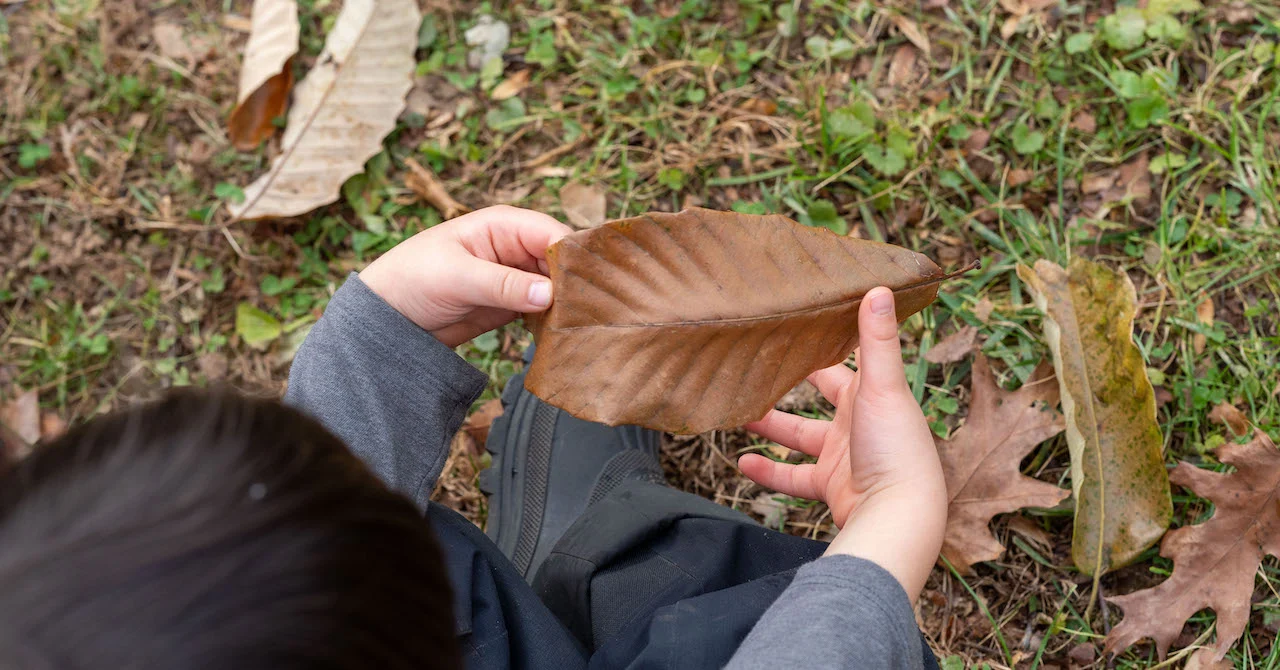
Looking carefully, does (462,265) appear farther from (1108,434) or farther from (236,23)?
(236,23)

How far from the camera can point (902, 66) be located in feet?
7.18

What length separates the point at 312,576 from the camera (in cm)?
93

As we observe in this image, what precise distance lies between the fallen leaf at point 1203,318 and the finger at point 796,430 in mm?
866

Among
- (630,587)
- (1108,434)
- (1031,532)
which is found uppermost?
(1108,434)

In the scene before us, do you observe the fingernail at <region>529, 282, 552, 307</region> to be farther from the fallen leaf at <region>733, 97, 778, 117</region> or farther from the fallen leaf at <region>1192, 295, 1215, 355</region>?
the fallen leaf at <region>1192, 295, 1215, 355</region>

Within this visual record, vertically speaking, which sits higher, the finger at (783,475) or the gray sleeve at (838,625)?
the gray sleeve at (838,625)

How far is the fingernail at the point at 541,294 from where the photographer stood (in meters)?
1.30

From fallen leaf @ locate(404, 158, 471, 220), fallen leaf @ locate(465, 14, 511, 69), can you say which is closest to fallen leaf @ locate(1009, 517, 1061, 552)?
fallen leaf @ locate(404, 158, 471, 220)

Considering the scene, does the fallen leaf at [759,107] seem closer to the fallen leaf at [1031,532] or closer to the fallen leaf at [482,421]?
the fallen leaf at [482,421]

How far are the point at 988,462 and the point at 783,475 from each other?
17.1 inches

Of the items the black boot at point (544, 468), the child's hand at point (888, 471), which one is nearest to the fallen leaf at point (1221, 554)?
the child's hand at point (888, 471)

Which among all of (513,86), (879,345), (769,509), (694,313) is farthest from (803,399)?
(513,86)

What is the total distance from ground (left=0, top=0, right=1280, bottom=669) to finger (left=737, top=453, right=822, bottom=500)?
27 centimetres

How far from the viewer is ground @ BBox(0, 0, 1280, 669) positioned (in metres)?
1.86
